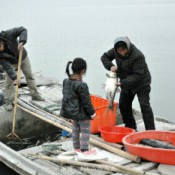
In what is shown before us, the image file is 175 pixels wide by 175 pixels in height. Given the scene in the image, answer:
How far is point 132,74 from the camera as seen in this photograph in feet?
18.4

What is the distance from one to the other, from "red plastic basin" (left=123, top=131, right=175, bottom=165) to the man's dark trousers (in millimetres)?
398

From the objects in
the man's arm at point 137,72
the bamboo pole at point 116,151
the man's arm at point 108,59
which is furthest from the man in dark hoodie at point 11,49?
the man's arm at point 137,72

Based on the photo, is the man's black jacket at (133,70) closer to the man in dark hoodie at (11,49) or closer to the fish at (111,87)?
the fish at (111,87)

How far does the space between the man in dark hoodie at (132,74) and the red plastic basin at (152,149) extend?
1.38ft

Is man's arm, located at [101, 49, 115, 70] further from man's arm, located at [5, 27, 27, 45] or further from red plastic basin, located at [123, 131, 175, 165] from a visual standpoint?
man's arm, located at [5, 27, 27, 45]

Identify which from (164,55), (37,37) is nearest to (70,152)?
(164,55)

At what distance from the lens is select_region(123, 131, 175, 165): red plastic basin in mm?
4672

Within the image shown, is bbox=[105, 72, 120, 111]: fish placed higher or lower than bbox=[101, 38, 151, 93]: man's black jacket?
lower

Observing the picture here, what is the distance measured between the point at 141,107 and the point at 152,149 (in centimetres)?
111

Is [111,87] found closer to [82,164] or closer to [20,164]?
[82,164]

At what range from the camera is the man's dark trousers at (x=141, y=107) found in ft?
18.7

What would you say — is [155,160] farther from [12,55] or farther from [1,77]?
[1,77]

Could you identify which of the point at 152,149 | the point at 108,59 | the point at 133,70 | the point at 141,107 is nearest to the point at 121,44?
the point at 133,70

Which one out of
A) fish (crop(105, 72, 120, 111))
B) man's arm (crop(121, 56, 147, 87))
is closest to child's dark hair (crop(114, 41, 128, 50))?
man's arm (crop(121, 56, 147, 87))
